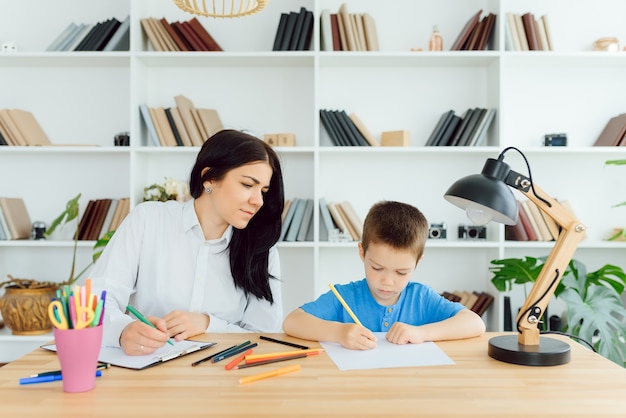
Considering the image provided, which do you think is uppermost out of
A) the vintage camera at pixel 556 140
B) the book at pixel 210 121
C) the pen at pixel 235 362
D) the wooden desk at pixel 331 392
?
the book at pixel 210 121

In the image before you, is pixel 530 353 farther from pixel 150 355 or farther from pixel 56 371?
pixel 56 371

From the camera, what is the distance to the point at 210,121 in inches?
137

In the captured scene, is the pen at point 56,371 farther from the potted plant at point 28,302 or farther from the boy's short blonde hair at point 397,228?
the potted plant at point 28,302

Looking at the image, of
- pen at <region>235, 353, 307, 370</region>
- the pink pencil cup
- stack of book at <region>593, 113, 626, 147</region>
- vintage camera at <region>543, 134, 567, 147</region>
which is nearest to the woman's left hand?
pen at <region>235, 353, 307, 370</region>

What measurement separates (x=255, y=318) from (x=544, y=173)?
2387 millimetres

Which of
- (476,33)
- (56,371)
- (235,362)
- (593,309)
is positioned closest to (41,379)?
(56,371)

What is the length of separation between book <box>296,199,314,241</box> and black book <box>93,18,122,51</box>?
1.42m

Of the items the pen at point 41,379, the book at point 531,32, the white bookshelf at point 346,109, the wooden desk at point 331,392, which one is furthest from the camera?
the white bookshelf at point 346,109

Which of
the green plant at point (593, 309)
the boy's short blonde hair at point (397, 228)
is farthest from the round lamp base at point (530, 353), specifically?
the green plant at point (593, 309)

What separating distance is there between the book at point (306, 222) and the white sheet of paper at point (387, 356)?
1.94 meters

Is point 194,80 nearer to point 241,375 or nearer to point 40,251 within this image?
point 40,251

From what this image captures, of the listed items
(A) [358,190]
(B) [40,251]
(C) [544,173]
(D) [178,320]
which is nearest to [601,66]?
(C) [544,173]

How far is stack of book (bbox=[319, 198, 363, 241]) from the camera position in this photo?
338cm

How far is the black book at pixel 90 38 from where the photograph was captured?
3408 millimetres
